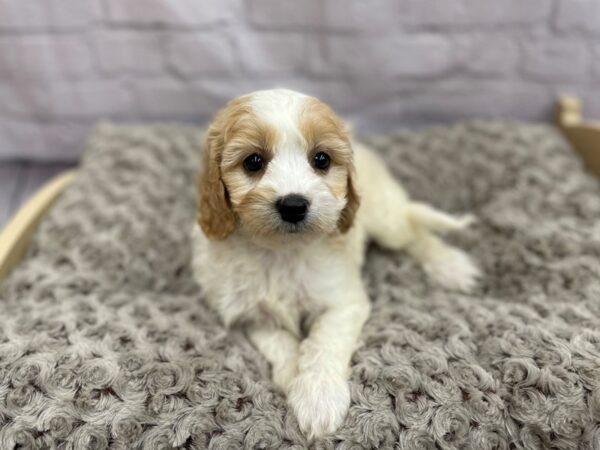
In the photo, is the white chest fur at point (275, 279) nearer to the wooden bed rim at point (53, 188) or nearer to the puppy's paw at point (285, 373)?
the puppy's paw at point (285, 373)

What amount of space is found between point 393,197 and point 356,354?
30.6 inches

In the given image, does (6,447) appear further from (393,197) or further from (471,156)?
(471,156)

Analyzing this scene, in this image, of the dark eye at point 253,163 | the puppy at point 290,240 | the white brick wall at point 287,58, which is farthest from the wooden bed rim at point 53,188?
the dark eye at point 253,163

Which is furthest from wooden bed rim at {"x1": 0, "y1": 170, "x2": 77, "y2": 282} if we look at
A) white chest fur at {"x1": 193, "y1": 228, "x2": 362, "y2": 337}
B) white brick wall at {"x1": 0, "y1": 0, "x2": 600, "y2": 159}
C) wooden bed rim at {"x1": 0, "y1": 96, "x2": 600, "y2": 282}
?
→ white chest fur at {"x1": 193, "y1": 228, "x2": 362, "y2": 337}

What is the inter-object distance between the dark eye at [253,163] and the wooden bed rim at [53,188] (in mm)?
1051

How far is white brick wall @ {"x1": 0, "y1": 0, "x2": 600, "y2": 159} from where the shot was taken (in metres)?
2.65

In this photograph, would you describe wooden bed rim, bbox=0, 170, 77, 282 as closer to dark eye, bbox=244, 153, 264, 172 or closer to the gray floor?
the gray floor

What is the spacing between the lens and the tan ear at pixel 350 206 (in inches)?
68.1

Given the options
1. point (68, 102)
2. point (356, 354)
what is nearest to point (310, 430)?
point (356, 354)

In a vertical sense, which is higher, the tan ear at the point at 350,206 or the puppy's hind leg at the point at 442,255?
the tan ear at the point at 350,206

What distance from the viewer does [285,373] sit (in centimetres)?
175

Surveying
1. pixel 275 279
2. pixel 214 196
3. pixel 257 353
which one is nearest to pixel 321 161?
pixel 214 196

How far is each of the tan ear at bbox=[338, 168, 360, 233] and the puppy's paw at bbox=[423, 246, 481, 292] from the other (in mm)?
628

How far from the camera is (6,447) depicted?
4.67 ft
